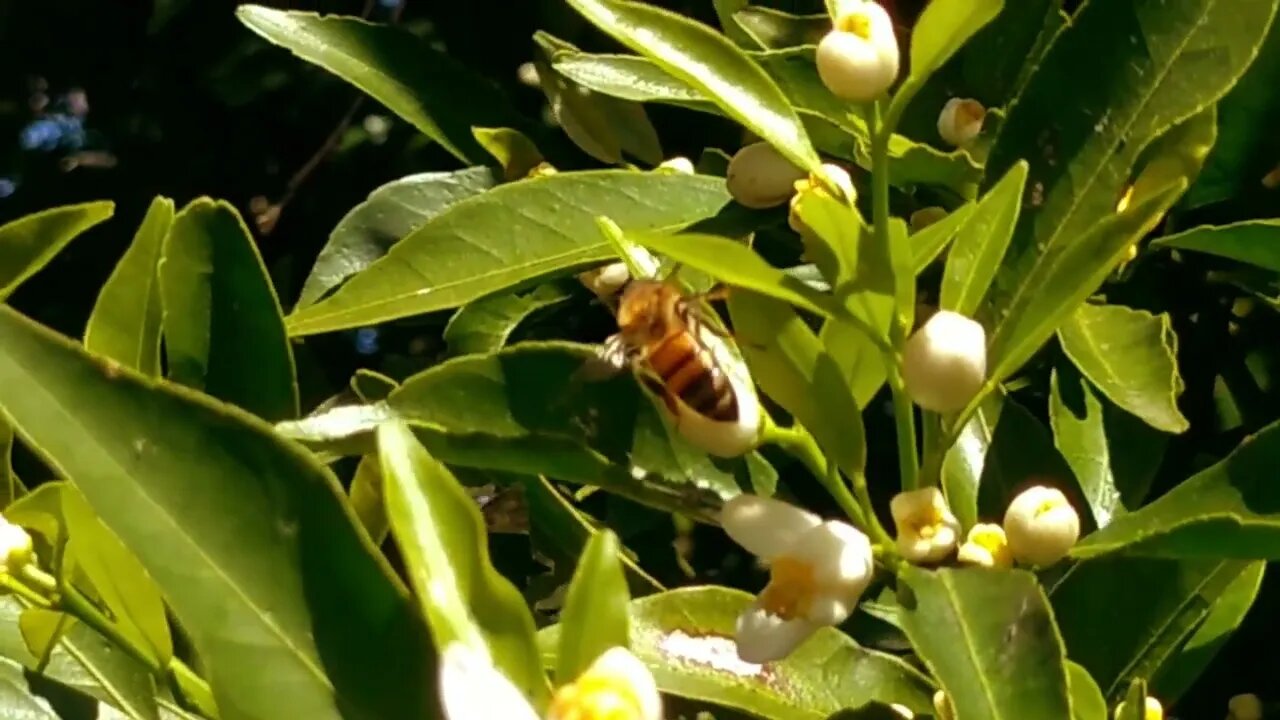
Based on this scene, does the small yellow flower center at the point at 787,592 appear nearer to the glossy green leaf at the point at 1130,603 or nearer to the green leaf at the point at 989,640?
the green leaf at the point at 989,640

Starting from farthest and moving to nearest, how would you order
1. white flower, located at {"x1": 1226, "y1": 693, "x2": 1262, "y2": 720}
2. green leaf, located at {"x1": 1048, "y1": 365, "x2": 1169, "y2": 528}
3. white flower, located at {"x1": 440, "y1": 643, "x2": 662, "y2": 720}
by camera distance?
white flower, located at {"x1": 1226, "y1": 693, "x2": 1262, "y2": 720} → green leaf, located at {"x1": 1048, "y1": 365, "x2": 1169, "y2": 528} → white flower, located at {"x1": 440, "y1": 643, "x2": 662, "y2": 720}

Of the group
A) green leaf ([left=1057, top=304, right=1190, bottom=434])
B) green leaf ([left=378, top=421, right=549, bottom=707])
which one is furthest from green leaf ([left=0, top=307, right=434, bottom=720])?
green leaf ([left=1057, top=304, right=1190, bottom=434])

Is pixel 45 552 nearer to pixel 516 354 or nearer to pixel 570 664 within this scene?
pixel 516 354

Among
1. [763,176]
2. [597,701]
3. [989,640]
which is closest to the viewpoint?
[597,701]

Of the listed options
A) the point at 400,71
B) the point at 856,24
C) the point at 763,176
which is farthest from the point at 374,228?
the point at 856,24

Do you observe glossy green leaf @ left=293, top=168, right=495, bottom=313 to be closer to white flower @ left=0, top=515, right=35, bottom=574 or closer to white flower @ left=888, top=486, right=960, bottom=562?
white flower @ left=0, top=515, right=35, bottom=574

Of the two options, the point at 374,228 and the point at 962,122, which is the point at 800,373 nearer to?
the point at 962,122
